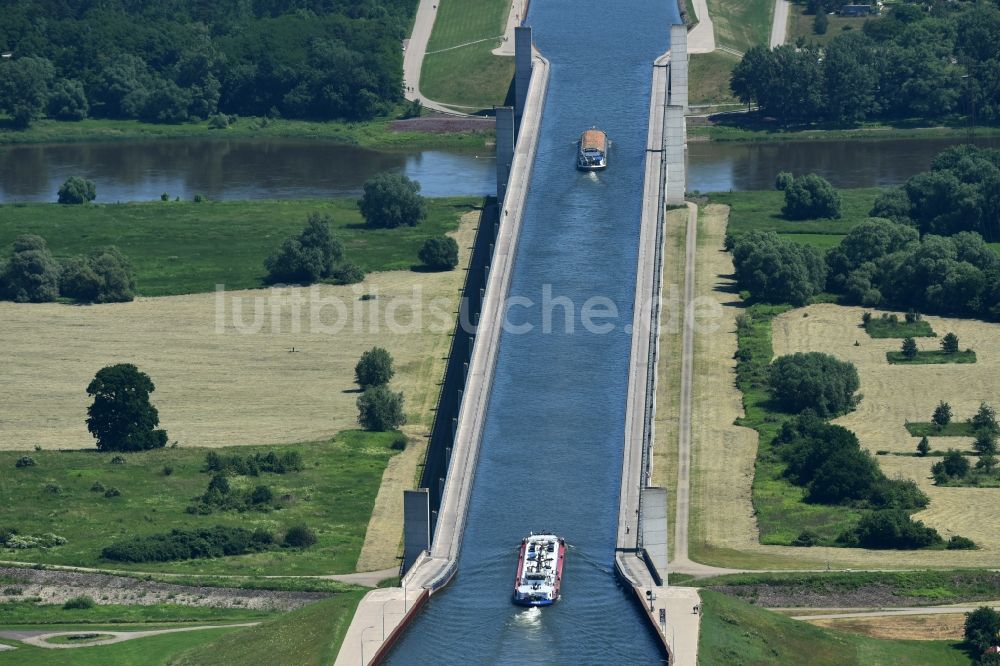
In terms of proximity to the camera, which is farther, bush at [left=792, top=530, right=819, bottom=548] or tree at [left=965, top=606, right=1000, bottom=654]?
bush at [left=792, top=530, right=819, bottom=548]

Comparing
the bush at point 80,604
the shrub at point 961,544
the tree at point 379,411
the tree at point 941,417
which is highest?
the tree at point 941,417

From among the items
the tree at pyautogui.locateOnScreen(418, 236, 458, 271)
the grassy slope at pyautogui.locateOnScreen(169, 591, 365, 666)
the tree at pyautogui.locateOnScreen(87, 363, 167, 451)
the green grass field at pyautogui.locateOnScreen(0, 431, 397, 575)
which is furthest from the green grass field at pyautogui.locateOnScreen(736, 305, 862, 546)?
the tree at pyautogui.locateOnScreen(87, 363, 167, 451)

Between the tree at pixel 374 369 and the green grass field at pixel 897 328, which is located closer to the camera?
the tree at pixel 374 369

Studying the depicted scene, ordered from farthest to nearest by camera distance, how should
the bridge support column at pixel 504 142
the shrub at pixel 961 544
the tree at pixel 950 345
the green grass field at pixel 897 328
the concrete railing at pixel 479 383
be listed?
the bridge support column at pixel 504 142, the green grass field at pixel 897 328, the tree at pixel 950 345, the shrub at pixel 961 544, the concrete railing at pixel 479 383

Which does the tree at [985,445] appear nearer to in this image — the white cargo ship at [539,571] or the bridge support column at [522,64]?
the white cargo ship at [539,571]

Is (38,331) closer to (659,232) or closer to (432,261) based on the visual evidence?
(432,261)

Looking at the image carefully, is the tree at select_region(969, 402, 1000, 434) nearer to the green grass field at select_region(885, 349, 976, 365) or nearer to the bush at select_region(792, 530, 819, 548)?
the green grass field at select_region(885, 349, 976, 365)

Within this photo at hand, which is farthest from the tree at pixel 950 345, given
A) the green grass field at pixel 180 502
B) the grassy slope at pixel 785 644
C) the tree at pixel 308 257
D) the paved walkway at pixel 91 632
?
the paved walkway at pixel 91 632
